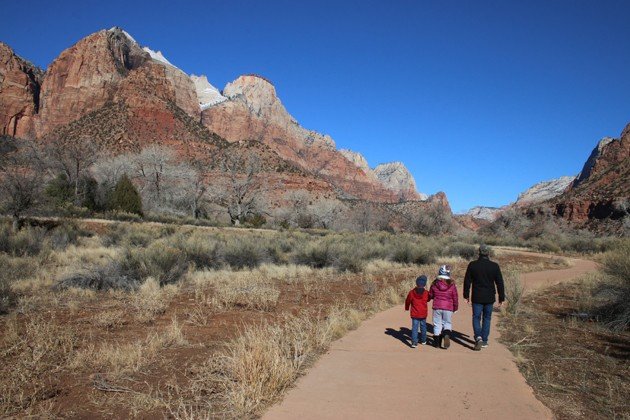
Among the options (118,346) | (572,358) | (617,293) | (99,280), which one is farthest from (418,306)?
(99,280)

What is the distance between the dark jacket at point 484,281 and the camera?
Result: 23.7ft

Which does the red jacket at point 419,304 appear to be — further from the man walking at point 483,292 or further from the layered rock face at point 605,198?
the layered rock face at point 605,198

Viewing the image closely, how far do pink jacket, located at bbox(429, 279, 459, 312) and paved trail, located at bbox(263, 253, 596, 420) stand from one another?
713mm

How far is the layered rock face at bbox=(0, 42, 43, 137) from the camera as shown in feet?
368

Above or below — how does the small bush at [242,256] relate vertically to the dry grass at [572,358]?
above

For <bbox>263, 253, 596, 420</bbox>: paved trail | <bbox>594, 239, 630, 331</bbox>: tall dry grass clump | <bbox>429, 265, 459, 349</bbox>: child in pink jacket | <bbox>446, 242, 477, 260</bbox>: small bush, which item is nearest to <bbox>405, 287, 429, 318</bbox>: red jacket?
<bbox>429, 265, 459, 349</bbox>: child in pink jacket

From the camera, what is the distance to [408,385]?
534cm

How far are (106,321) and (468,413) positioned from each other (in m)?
6.58

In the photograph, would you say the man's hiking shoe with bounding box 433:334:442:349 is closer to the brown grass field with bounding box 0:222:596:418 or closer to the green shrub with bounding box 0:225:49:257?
the brown grass field with bounding box 0:222:596:418

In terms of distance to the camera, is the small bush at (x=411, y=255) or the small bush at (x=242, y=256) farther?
the small bush at (x=411, y=255)

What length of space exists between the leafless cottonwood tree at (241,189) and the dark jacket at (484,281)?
128 feet

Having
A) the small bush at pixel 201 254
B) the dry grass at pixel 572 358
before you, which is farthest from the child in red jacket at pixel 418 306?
the small bush at pixel 201 254

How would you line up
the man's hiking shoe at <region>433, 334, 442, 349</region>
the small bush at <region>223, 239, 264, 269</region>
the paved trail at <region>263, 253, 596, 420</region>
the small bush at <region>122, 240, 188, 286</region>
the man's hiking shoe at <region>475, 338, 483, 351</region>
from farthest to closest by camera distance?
the small bush at <region>223, 239, 264, 269</region>
the small bush at <region>122, 240, 188, 286</region>
the man's hiking shoe at <region>433, 334, 442, 349</region>
the man's hiking shoe at <region>475, 338, 483, 351</region>
the paved trail at <region>263, 253, 596, 420</region>

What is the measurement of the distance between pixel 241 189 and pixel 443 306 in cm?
4878
